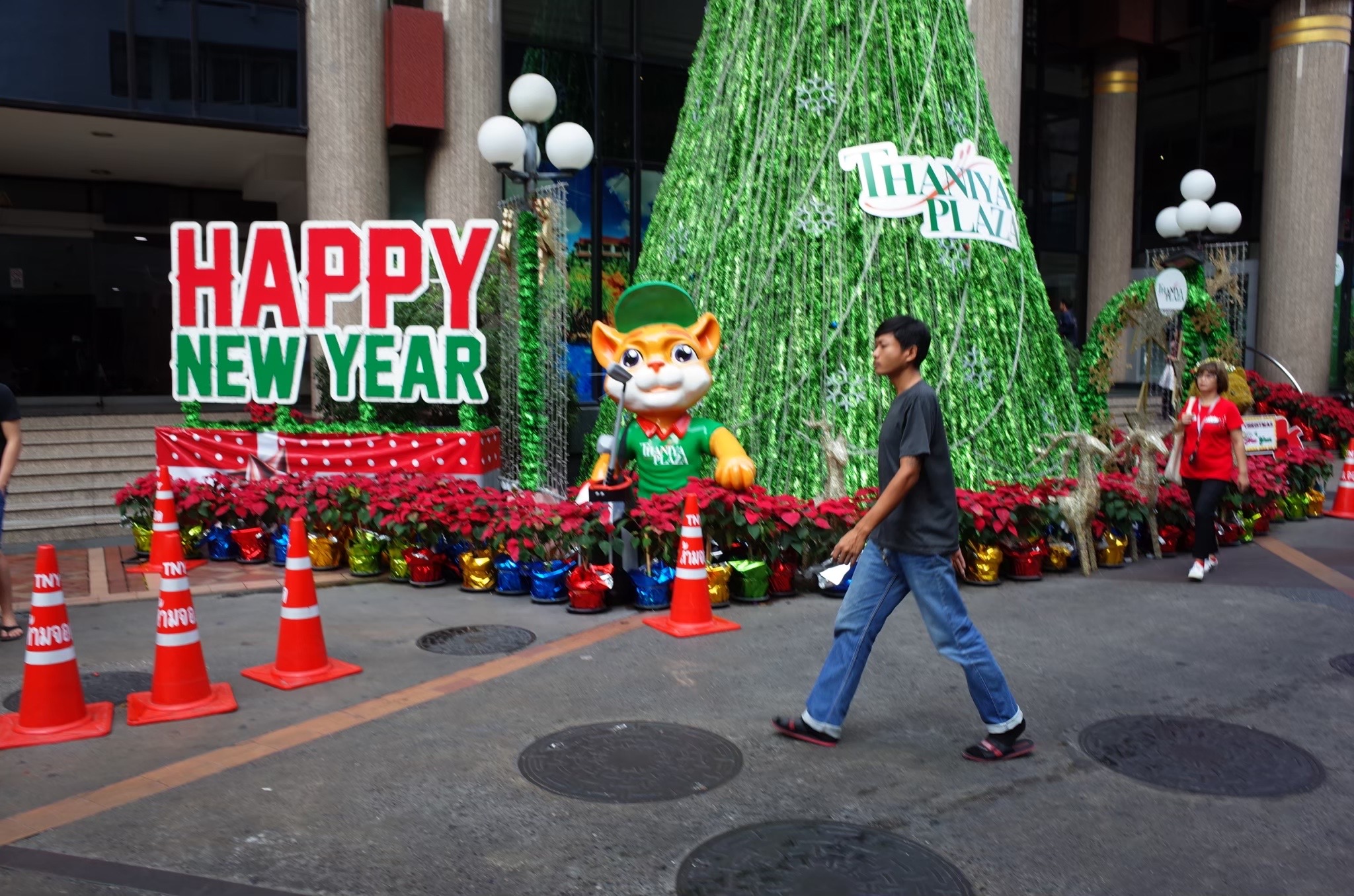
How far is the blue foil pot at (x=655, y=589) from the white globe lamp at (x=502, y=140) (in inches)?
178

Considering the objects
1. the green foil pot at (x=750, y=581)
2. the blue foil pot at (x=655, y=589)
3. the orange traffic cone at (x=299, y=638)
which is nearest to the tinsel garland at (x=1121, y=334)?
the green foil pot at (x=750, y=581)

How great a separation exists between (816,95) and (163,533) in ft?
21.4

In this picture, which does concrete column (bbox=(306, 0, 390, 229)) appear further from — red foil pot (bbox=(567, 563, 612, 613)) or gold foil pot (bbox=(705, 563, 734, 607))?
gold foil pot (bbox=(705, 563, 734, 607))

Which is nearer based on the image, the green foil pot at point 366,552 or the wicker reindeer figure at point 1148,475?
the green foil pot at point 366,552

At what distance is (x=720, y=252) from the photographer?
916 cm

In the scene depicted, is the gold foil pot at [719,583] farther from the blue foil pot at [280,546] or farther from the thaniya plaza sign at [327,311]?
the thaniya plaza sign at [327,311]

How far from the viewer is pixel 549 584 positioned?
704 cm

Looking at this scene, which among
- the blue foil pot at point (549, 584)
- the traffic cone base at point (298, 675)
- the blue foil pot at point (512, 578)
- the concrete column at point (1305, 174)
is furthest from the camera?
the concrete column at point (1305, 174)

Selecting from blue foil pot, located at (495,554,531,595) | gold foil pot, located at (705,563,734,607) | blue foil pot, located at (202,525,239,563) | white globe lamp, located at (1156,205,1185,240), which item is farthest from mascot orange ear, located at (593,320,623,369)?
white globe lamp, located at (1156,205,1185,240)

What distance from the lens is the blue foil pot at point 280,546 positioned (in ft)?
27.5

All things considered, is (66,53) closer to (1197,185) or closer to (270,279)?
(270,279)

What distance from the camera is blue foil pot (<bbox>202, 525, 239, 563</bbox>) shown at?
8594 millimetres

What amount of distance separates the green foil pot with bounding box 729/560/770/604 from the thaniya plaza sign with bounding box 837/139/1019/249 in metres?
3.53

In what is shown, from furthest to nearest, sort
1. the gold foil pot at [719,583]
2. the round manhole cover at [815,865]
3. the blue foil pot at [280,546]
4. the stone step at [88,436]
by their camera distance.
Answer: the stone step at [88,436] → the blue foil pot at [280,546] → the gold foil pot at [719,583] → the round manhole cover at [815,865]
